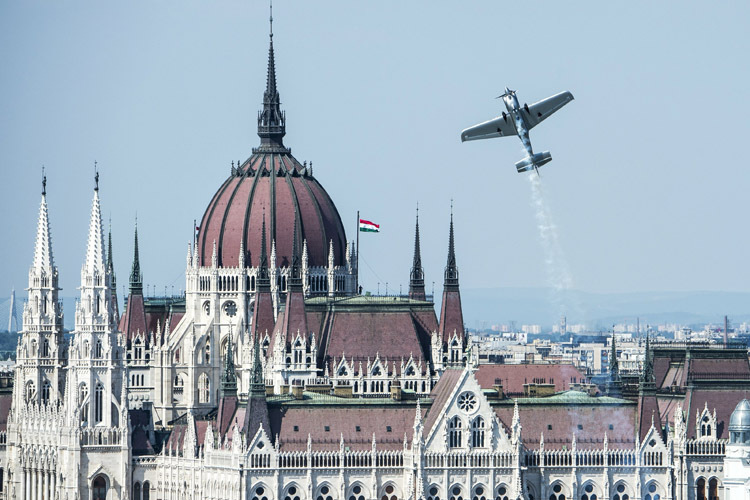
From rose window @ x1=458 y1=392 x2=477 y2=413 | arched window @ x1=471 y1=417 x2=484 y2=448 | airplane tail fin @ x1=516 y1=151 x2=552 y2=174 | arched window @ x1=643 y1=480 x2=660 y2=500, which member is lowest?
arched window @ x1=643 y1=480 x2=660 y2=500

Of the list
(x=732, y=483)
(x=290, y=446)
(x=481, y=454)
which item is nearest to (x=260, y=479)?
(x=290, y=446)

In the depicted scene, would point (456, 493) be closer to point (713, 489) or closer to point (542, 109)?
point (713, 489)

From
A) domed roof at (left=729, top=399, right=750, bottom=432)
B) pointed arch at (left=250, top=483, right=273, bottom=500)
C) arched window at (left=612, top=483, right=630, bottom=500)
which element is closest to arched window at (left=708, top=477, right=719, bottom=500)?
domed roof at (left=729, top=399, right=750, bottom=432)

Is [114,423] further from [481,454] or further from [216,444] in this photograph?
[481,454]

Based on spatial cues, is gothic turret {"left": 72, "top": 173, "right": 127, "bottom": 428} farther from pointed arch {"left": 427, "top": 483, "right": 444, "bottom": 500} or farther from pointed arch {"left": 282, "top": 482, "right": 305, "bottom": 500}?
pointed arch {"left": 427, "top": 483, "right": 444, "bottom": 500}

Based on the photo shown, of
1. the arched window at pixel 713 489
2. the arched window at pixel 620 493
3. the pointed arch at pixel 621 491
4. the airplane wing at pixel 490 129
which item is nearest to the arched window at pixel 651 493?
the pointed arch at pixel 621 491

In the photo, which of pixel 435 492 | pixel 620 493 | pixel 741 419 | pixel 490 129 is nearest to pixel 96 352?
pixel 435 492
